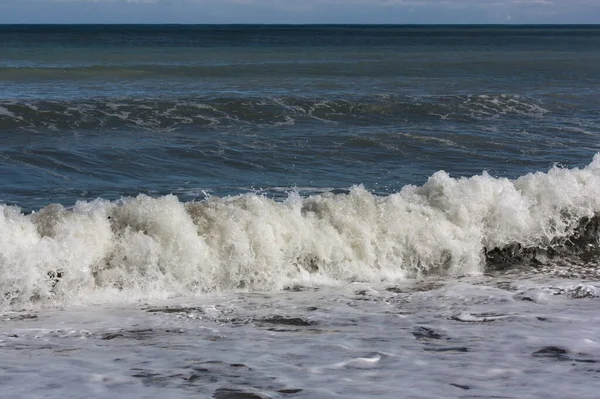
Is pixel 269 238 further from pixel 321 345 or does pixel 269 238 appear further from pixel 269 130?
pixel 269 130

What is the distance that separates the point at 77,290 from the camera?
786 centimetres

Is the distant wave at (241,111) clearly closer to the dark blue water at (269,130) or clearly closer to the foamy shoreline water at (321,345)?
the dark blue water at (269,130)

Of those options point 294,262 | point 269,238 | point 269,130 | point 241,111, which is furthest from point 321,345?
point 241,111

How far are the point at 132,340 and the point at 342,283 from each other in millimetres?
2677

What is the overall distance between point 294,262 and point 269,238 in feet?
1.19

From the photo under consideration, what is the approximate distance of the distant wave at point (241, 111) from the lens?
61.8ft

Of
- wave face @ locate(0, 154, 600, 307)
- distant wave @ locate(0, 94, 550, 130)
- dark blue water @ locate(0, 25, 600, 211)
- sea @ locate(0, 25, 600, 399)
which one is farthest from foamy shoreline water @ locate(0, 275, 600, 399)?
distant wave @ locate(0, 94, 550, 130)

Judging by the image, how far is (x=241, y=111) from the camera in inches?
827

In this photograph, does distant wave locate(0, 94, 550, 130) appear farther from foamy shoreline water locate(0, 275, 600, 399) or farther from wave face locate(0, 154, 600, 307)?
foamy shoreline water locate(0, 275, 600, 399)

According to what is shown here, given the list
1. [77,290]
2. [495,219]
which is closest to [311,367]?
[77,290]

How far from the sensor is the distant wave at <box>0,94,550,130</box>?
18.8 metres

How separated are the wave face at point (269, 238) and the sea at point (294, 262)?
0.07ft

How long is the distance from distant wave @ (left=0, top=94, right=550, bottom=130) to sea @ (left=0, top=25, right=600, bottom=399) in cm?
31

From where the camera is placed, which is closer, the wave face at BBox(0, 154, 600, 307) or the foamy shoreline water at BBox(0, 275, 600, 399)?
the foamy shoreline water at BBox(0, 275, 600, 399)
